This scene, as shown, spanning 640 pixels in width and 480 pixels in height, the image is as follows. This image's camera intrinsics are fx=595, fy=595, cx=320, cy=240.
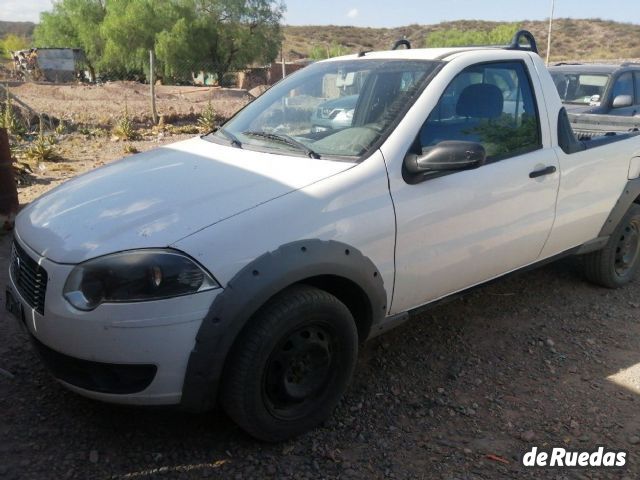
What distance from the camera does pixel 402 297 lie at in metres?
3.03

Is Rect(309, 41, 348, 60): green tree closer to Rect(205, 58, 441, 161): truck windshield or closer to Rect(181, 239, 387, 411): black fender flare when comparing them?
Rect(205, 58, 441, 161): truck windshield

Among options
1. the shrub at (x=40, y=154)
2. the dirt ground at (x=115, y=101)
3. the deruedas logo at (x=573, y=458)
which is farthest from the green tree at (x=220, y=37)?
the deruedas logo at (x=573, y=458)

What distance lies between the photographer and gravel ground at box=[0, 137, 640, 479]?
260 centimetres

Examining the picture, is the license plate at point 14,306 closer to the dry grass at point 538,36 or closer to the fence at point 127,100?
the fence at point 127,100

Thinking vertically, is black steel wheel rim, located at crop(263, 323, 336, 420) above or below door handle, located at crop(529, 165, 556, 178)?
below

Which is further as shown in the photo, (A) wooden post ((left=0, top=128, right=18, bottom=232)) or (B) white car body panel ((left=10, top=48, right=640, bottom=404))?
(A) wooden post ((left=0, top=128, right=18, bottom=232))

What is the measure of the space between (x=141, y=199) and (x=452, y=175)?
5.11ft

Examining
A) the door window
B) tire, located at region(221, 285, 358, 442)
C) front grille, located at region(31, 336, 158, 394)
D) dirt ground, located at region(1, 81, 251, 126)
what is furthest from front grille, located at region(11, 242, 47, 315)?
dirt ground, located at region(1, 81, 251, 126)

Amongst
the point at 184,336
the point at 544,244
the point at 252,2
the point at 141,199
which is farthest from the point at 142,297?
the point at 252,2

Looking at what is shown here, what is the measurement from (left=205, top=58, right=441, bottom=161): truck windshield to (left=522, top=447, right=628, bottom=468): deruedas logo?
161cm

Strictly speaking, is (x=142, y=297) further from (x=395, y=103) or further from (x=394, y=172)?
(x=395, y=103)

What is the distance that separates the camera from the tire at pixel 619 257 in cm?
451

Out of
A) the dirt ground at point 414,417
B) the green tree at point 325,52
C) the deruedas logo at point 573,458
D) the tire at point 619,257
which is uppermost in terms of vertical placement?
the green tree at point 325,52

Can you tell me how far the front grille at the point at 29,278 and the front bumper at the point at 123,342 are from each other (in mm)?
42
